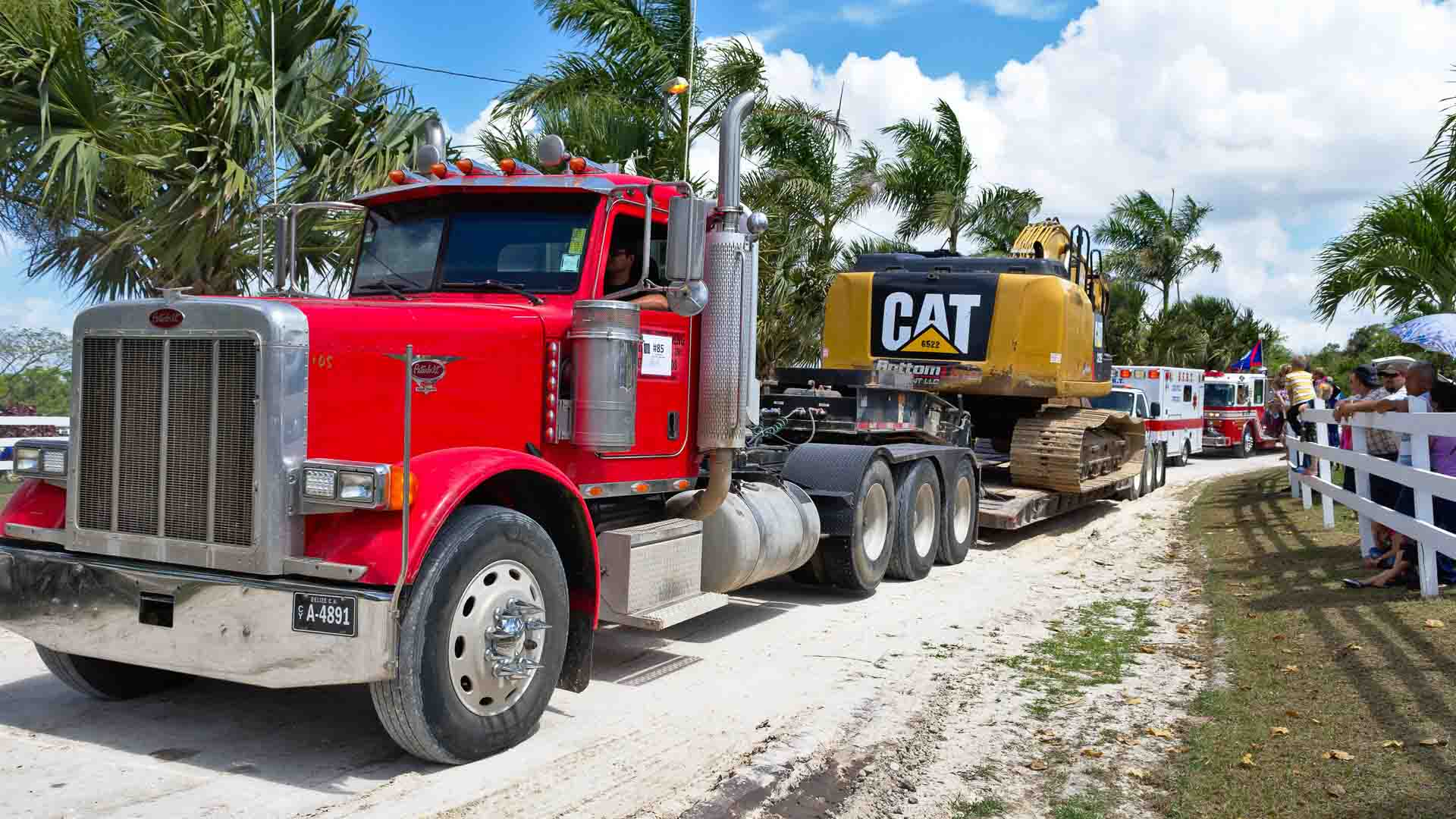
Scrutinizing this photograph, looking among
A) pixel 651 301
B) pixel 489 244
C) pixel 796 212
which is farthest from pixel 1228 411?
pixel 489 244

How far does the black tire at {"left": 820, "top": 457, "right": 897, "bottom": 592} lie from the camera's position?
30.9ft

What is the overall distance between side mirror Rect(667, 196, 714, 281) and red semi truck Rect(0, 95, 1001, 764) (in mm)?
14

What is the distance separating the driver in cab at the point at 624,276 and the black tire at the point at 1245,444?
87.9 ft

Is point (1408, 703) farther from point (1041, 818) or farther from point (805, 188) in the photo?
point (805, 188)

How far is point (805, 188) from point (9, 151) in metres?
11.5

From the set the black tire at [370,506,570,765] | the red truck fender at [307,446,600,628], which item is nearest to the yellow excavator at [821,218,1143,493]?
the red truck fender at [307,446,600,628]

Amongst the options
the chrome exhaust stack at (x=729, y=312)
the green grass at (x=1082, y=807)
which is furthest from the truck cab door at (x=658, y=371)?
the green grass at (x=1082, y=807)

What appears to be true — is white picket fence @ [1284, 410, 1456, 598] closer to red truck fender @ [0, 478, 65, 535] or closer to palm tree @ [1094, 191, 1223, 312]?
red truck fender @ [0, 478, 65, 535]

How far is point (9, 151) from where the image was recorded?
10180 millimetres

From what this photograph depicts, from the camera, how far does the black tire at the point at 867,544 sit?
30.9 feet

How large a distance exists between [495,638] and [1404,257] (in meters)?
12.5

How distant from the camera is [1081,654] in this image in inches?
304

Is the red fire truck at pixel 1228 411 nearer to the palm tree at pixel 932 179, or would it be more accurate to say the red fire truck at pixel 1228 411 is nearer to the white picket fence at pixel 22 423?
the palm tree at pixel 932 179

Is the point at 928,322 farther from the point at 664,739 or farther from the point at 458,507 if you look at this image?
the point at 458,507
